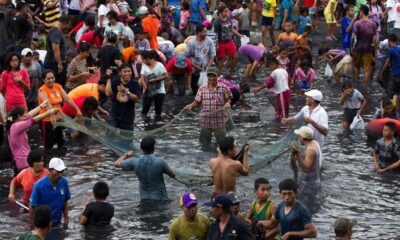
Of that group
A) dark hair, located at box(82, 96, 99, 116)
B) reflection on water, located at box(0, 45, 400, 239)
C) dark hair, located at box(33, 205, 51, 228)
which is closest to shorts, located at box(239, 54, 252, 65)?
reflection on water, located at box(0, 45, 400, 239)

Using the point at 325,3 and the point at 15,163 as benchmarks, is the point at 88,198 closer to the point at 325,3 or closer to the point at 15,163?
the point at 15,163

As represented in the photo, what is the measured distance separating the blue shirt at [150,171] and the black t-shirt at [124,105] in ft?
11.3

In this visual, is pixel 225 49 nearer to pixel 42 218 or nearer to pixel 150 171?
pixel 150 171

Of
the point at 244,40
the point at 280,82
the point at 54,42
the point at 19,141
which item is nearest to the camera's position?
the point at 19,141

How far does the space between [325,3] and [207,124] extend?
1560 cm

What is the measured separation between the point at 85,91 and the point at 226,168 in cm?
595

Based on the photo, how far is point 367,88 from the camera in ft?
83.4

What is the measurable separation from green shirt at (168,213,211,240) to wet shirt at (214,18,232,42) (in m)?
14.0

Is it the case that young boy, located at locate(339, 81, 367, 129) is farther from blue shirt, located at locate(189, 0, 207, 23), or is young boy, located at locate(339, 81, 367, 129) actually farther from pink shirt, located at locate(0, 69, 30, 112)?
blue shirt, located at locate(189, 0, 207, 23)

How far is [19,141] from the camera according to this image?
16.7m

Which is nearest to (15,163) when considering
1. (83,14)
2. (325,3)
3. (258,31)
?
(83,14)

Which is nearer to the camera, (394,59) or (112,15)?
(394,59)

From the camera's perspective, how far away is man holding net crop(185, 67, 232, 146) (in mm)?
18688

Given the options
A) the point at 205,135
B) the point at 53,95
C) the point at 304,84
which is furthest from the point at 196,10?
the point at 53,95
